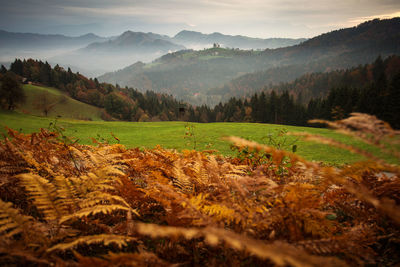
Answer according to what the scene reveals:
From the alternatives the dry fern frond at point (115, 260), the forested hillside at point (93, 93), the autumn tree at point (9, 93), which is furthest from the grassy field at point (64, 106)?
the dry fern frond at point (115, 260)

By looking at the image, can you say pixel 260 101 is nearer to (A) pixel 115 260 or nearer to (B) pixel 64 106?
(A) pixel 115 260

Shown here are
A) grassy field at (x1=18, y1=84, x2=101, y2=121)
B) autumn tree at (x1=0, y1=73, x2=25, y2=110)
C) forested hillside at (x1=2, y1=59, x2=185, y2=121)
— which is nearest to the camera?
autumn tree at (x1=0, y1=73, x2=25, y2=110)

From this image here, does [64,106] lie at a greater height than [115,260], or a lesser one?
greater

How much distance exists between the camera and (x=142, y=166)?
3.00 metres

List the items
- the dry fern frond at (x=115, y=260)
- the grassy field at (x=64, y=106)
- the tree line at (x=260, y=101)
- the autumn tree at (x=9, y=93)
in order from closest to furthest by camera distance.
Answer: the dry fern frond at (x=115, y=260), the autumn tree at (x=9, y=93), the tree line at (x=260, y=101), the grassy field at (x=64, y=106)

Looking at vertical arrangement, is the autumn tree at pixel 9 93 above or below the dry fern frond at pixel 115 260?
above

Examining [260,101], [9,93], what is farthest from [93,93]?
[260,101]

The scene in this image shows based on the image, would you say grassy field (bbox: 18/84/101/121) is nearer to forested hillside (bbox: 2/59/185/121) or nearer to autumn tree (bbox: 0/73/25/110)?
forested hillside (bbox: 2/59/185/121)

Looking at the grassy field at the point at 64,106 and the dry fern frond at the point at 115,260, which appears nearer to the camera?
the dry fern frond at the point at 115,260

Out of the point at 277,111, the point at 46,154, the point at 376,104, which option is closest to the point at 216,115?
the point at 277,111

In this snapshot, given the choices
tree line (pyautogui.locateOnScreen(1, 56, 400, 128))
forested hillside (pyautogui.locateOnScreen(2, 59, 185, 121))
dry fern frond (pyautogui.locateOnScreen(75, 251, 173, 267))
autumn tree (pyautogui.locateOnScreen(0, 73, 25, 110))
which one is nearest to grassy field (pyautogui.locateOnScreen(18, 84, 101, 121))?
forested hillside (pyautogui.locateOnScreen(2, 59, 185, 121))

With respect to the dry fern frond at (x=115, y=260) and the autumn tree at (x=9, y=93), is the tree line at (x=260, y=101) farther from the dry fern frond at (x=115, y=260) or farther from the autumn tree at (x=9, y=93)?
the dry fern frond at (x=115, y=260)

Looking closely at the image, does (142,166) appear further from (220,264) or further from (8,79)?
(8,79)

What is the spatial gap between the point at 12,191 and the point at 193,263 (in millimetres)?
2115
